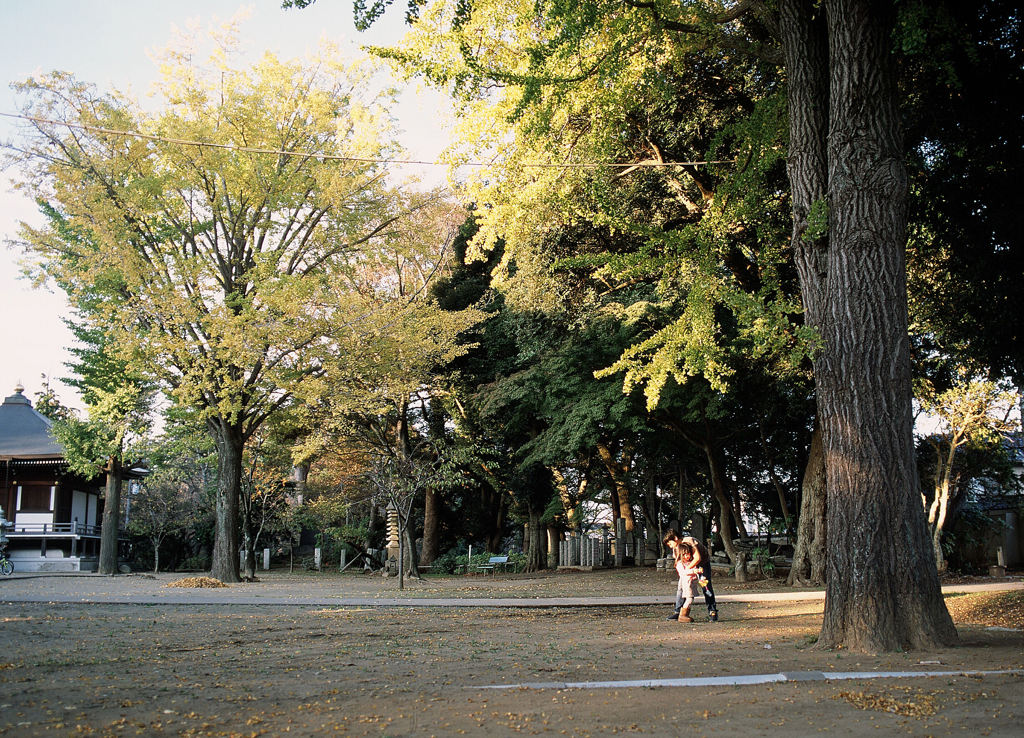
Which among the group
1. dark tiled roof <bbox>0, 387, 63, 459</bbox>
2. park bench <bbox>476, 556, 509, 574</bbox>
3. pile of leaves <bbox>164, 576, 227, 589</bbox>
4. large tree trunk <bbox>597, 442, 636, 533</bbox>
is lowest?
park bench <bbox>476, 556, 509, 574</bbox>

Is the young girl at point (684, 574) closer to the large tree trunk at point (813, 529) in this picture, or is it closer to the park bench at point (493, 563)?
the large tree trunk at point (813, 529)

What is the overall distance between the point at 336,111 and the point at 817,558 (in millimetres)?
15820

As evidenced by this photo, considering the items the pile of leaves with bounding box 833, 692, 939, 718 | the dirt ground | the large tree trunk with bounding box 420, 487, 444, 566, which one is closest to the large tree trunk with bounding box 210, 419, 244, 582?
the dirt ground

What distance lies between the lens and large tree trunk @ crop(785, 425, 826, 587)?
17.9 m

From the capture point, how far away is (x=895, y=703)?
5.38m

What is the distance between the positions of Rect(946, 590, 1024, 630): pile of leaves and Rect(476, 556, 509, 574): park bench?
18.9 metres

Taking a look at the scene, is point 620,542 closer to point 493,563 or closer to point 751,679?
point 493,563

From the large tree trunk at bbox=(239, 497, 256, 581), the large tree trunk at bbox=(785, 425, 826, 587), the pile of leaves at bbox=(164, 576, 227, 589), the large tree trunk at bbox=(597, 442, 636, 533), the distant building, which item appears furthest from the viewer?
the distant building

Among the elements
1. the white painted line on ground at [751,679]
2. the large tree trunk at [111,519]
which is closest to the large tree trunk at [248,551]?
the large tree trunk at [111,519]

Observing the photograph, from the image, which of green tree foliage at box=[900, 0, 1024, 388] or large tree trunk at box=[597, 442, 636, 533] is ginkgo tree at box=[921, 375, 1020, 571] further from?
large tree trunk at box=[597, 442, 636, 533]

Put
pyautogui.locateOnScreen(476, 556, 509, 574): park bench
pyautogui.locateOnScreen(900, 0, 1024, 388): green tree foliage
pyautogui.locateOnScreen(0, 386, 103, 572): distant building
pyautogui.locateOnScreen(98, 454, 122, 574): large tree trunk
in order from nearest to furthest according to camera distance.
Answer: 1. pyautogui.locateOnScreen(900, 0, 1024, 388): green tree foliage
2. pyautogui.locateOnScreen(98, 454, 122, 574): large tree trunk
3. pyautogui.locateOnScreen(476, 556, 509, 574): park bench
4. pyautogui.locateOnScreen(0, 386, 103, 572): distant building

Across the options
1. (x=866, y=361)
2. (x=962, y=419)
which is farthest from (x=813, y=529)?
(x=866, y=361)

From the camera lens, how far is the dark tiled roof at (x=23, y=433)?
108ft

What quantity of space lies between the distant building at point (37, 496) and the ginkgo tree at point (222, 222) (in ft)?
56.2
